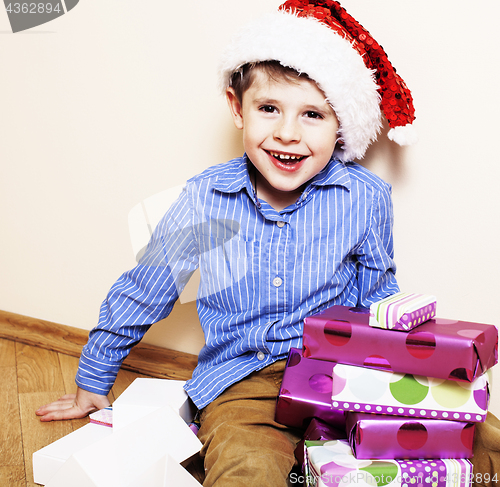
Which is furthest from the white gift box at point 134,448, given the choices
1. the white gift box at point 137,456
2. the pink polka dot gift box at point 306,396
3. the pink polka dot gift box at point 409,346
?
the pink polka dot gift box at point 409,346

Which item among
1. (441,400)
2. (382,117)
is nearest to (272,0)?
(382,117)

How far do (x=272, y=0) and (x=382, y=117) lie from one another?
0.31 metres

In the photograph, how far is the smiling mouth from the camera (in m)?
0.88

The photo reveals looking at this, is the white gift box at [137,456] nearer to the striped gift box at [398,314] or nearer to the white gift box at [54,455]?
the white gift box at [54,455]

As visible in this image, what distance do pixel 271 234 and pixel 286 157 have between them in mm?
141

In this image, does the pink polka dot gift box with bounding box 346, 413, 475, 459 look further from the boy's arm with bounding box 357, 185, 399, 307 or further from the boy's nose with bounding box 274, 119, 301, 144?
the boy's nose with bounding box 274, 119, 301, 144

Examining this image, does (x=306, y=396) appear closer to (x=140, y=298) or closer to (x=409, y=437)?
(x=409, y=437)

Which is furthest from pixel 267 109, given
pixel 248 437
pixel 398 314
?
pixel 248 437

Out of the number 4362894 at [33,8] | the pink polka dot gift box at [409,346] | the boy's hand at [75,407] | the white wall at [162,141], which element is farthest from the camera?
the number 4362894 at [33,8]

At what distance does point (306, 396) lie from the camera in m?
0.80

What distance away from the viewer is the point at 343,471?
2.24ft

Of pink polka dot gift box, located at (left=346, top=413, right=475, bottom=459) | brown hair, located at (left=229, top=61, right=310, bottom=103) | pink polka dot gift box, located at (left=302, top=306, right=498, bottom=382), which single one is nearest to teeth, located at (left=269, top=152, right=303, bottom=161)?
brown hair, located at (left=229, top=61, right=310, bottom=103)

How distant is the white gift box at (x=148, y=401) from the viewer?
3.05ft

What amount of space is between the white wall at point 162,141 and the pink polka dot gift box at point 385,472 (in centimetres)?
35
